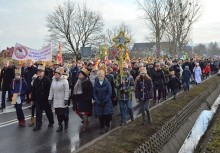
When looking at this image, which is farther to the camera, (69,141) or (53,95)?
(53,95)

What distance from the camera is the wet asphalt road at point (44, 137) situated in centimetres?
840

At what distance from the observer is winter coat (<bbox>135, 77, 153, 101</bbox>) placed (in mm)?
10414

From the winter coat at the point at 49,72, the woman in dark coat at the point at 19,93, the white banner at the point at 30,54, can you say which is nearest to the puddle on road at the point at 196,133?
the woman in dark coat at the point at 19,93

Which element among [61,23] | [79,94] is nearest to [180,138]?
[79,94]

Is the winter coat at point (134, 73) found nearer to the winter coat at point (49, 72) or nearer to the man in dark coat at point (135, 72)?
the man in dark coat at point (135, 72)

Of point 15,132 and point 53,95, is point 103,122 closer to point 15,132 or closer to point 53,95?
point 53,95

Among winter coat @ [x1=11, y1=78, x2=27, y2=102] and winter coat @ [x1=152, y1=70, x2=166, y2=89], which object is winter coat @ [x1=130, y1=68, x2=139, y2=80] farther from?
winter coat @ [x1=11, y1=78, x2=27, y2=102]

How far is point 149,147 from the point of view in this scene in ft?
23.8

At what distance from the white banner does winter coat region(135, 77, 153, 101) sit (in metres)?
8.09

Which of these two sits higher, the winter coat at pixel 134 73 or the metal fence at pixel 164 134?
the winter coat at pixel 134 73

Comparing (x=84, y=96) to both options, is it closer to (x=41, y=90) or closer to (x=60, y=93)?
(x=60, y=93)

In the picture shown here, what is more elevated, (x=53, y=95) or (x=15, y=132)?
(x=53, y=95)

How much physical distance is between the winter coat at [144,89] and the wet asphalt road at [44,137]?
4.34 ft

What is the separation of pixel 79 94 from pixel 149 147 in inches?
134
